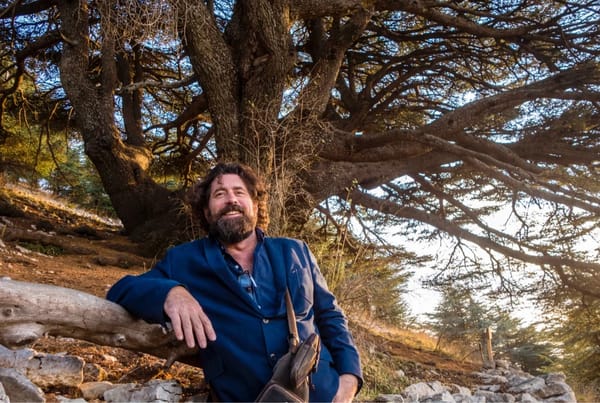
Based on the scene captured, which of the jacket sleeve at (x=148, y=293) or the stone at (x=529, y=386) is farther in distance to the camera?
the stone at (x=529, y=386)

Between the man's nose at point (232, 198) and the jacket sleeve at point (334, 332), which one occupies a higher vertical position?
the man's nose at point (232, 198)

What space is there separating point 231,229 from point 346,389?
0.88 meters

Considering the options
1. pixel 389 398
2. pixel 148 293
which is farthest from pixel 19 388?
pixel 389 398

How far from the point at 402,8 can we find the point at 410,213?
9.82 ft

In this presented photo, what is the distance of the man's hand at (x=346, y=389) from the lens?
1.92 meters

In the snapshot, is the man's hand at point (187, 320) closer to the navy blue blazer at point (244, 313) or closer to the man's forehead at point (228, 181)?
the navy blue blazer at point (244, 313)

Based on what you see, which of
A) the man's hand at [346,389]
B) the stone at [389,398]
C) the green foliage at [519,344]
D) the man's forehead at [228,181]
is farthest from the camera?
the green foliage at [519,344]

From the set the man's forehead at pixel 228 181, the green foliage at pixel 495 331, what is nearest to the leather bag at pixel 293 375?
the man's forehead at pixel 228 181

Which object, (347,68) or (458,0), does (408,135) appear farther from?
(347,68)

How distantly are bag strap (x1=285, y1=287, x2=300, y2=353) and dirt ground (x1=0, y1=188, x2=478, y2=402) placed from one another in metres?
1.04

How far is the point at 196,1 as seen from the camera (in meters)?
4.98

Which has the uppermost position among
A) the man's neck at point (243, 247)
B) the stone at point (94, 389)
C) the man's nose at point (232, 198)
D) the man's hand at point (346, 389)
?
the man's nose at point (232, 198)

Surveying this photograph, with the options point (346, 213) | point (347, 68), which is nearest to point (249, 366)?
point (346, 213)

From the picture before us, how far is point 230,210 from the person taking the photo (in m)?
2.28
